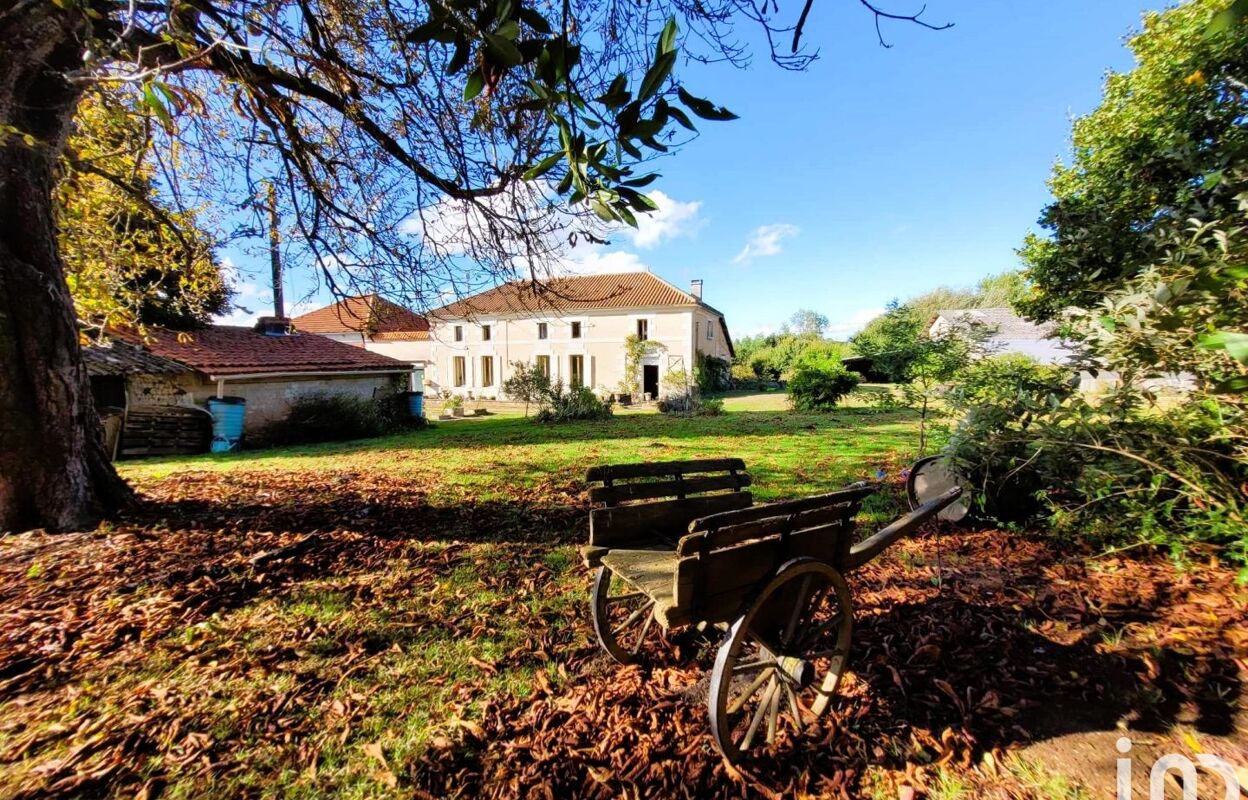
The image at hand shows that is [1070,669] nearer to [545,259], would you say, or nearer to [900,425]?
[545,259]

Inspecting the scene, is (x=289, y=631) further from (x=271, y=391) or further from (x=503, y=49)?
(x=271, y=391)

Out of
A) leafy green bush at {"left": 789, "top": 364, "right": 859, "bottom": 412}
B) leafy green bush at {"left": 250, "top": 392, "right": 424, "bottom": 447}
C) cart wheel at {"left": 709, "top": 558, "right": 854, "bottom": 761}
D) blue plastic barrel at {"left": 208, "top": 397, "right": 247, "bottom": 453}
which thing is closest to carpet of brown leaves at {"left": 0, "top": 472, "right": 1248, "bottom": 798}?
cart wheel at {"left": 709, "top": 558, "right": 854, "bottom": 761}

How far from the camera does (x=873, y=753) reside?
218cm

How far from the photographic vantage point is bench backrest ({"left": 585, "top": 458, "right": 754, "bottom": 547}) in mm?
2764

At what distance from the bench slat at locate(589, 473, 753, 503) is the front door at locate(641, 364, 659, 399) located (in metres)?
24.5

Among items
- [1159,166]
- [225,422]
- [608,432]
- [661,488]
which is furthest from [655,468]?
[225,422]

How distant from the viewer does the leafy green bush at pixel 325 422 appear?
47.4ft

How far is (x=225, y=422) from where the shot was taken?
13281 mm

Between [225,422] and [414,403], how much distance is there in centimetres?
648

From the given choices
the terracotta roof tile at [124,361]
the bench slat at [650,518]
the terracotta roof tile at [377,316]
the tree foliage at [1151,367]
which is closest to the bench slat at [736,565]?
the bench slat at [650,518]

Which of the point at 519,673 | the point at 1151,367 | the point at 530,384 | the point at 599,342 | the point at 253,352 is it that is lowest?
the point at 519,673

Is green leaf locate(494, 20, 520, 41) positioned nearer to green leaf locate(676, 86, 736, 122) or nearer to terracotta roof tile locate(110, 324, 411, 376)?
green leaf locate(676, 86, 736, 122)

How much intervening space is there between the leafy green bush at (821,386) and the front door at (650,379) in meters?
9.72

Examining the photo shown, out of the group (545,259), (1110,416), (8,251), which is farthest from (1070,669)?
(8,251)
